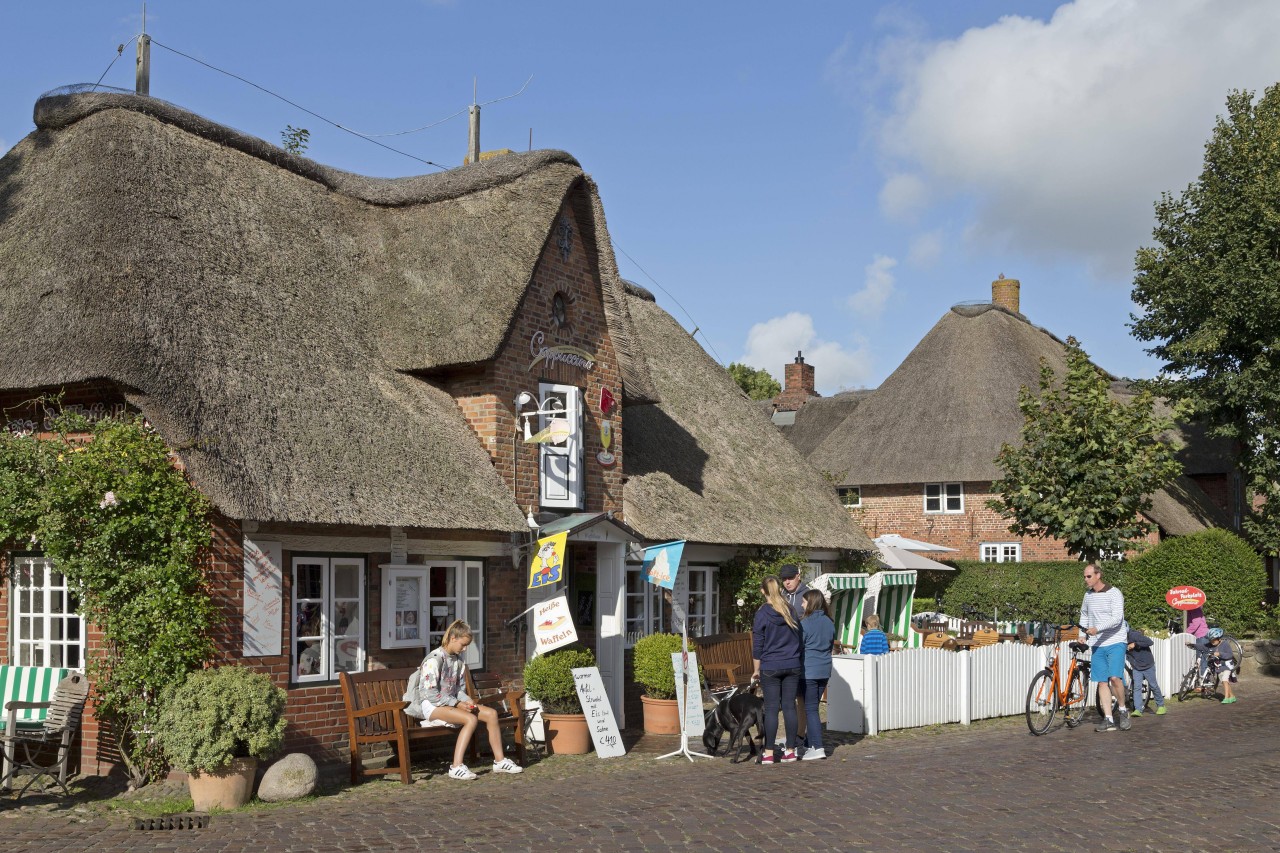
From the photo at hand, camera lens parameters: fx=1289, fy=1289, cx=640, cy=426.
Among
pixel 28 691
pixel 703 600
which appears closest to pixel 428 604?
pixel 28 691

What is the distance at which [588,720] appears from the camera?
13133 millimetres

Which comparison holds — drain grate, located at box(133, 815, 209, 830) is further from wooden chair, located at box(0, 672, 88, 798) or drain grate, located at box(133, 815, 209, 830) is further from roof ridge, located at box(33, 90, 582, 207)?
roof ridge, located at box(33, 90, 582, 207)

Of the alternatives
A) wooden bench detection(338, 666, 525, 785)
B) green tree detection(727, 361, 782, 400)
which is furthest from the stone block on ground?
green tree detection(727, 361, 782, 400)

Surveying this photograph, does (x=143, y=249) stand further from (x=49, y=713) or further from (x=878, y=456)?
(x=878, y=456)

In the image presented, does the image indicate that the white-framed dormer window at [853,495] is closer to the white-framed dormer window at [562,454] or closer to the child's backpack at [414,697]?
the white-framed dormer window at [562,454]

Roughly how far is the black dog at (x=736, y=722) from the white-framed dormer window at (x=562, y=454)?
3435 mm

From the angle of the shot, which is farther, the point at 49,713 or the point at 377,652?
the point at 377,652

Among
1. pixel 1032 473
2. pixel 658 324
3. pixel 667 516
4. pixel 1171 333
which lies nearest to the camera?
pixel 667 516

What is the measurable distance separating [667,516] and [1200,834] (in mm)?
9371

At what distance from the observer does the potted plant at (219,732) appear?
33.3 feet

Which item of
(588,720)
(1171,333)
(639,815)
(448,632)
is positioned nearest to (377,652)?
(448,632)

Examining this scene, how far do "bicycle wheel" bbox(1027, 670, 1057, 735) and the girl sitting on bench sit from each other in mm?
6016

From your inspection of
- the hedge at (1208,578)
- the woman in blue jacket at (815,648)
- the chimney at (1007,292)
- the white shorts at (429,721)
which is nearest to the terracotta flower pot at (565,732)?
the white shorts at (429,721)

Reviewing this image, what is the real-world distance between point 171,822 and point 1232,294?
27.0 m
